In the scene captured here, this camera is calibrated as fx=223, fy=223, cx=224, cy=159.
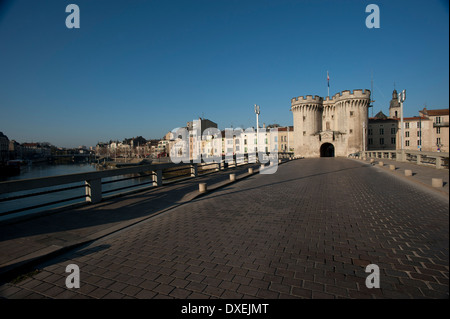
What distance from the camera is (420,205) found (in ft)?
23.4

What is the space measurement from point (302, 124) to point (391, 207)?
54131mm

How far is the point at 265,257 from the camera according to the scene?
4176 mm

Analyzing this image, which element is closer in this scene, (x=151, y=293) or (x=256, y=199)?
(x=151, y=293)

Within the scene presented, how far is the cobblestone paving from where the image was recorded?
3.22m

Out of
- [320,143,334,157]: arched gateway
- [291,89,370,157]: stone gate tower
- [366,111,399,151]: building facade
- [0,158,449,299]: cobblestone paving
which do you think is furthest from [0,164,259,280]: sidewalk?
[366,111,399,151]: building facade

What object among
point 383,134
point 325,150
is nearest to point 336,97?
point 325,150

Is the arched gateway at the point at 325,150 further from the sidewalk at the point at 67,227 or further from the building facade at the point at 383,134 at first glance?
the sidewalk at the point at 67,227

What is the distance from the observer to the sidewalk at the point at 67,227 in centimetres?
425

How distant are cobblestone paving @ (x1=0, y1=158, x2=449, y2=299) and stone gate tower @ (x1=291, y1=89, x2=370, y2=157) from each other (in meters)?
53.3

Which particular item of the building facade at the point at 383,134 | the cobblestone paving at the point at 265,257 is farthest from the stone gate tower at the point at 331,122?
the cobblestone paving at the point at 265,257

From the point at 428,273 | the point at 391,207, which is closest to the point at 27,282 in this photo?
the point at 428,273

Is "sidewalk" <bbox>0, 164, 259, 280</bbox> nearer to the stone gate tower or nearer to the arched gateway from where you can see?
the stone gate tower

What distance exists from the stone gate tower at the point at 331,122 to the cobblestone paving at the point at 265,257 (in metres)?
53.3

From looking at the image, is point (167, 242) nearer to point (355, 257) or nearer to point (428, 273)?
point (355, 257)
